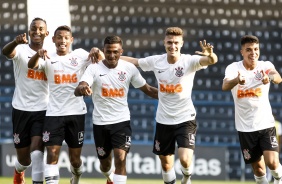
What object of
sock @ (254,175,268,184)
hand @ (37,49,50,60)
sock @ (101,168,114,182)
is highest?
hand @ (37,49,50,60)

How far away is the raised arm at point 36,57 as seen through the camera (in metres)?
9.27

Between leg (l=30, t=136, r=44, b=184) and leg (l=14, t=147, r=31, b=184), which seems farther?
leg (l=14, t=147, r=31, b=184)

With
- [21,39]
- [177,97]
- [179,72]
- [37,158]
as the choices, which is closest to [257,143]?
[177,97]

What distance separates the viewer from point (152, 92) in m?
10.1

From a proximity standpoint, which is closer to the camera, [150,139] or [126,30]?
[150,139]

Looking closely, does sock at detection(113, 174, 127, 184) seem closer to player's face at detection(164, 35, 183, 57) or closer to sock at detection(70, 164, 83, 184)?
sock at detection(70, 164, 83, 184)

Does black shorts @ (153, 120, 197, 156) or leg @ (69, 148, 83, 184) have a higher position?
black shorts @ (153, 120, 197, 156)

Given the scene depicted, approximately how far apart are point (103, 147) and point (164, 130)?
744 millimetres

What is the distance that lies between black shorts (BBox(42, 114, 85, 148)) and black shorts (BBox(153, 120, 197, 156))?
2.98 ft

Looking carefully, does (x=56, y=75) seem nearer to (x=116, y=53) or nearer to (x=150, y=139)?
(x=116, y=53)

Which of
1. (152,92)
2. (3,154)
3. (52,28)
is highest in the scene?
(52,28)

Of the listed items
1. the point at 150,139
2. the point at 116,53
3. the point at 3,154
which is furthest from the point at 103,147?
the point at 150,139

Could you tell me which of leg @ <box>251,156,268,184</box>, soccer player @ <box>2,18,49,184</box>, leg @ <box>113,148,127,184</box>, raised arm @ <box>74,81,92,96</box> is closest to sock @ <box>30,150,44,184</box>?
soccer player @ <box>2,18,49,184</box>

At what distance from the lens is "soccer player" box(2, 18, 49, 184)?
980cm
